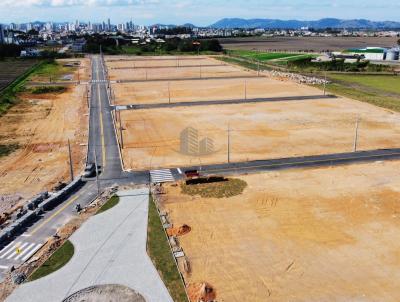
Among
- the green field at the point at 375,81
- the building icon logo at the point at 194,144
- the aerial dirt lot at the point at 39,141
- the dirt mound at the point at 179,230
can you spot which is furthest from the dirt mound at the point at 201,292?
the green field at the point at 375,81

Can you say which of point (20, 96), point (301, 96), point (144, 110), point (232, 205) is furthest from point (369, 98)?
point (20, 96)

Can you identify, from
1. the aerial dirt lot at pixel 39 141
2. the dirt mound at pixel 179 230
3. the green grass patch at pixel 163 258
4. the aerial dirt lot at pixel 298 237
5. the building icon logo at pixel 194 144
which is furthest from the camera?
the building icon logo at pixel 194 144

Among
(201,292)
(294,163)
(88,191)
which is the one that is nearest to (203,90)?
(294,163)

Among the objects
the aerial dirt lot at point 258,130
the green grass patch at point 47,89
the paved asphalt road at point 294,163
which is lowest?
the paved asphalt road at point 294,163

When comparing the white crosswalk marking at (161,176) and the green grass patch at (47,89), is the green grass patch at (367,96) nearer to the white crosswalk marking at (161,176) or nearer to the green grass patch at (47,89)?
the white crosswalk marking at (161,176)

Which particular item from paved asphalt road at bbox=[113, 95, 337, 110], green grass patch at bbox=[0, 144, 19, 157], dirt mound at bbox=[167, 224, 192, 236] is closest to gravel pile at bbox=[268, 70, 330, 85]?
paved asphalt road at bbox=[113, 95, 337, 110]

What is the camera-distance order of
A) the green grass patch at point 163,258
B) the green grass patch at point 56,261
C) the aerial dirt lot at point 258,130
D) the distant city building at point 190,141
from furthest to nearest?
the distant city building at point 190,141, the aerial dirt lot at point 258,130, the green grass patch at point 56,261, the green grass patch at point 163,258

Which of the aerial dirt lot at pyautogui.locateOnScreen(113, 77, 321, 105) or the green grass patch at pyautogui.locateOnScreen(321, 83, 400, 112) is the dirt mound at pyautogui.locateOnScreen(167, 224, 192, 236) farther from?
the green grass patch at pyautogui.locateOnScreen(321, 83, 400, 112)
